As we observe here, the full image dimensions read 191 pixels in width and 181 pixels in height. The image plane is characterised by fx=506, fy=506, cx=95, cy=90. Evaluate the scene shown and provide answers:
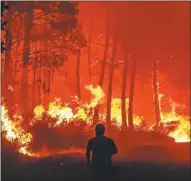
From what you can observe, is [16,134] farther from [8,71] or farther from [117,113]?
[117,113]

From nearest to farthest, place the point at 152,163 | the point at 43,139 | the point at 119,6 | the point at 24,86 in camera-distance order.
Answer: the point at 152,163, the point at 43,139, the point at 24,86, the point at 119,6

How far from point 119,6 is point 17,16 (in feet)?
18.6

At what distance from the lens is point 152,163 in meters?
16.2

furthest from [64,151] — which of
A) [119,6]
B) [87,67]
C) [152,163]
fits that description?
[87,67]

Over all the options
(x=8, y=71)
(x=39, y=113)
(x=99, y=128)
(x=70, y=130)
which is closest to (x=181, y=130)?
(x=70, y=130)

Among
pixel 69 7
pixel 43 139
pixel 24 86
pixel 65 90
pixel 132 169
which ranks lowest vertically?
pixel 132 169

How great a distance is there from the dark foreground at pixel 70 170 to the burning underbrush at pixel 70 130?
54.2 inches

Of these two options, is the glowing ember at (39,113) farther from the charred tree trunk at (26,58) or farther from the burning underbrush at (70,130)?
the charred tree trunk at (26,58)

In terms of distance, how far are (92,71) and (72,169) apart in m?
13.5

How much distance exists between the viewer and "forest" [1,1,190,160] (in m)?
18.6

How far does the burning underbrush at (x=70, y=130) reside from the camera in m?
16.6

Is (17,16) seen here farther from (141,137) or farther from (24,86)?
(141,137)

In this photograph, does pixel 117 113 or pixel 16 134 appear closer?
pixel 16 134

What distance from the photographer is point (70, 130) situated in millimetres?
18766
